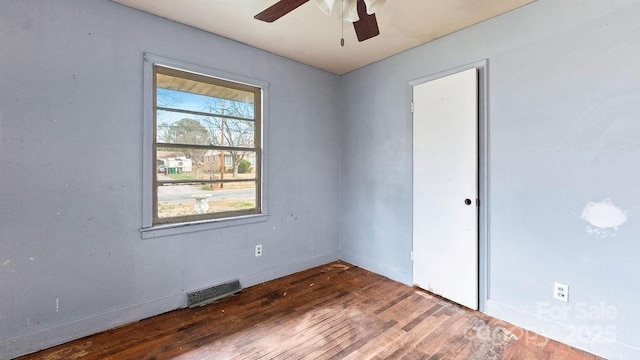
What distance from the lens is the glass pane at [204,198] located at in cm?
254

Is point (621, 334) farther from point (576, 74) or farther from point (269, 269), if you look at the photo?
point (269, 269)

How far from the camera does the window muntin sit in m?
2.51

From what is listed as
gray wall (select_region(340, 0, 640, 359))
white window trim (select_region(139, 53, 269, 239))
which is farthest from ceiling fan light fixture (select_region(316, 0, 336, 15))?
gray wall (select_region(340, 0, 640, 359))

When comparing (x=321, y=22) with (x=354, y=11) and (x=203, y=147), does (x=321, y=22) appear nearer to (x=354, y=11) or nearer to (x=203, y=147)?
(x=354, y=11)

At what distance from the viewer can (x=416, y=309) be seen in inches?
98.9

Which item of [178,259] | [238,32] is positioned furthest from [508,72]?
[178,259]

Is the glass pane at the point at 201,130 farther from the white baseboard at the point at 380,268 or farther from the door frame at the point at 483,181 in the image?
the door frame at the point at 483,181

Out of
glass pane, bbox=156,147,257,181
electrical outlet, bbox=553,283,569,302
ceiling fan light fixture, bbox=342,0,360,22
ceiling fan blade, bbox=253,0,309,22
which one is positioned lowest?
electrical outlet, bbox=553,283,569,302

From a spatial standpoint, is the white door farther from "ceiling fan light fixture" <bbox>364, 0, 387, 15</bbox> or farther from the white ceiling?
"ceiling fan light fixture" <bbox>364, 0, 387, 15</bbox>

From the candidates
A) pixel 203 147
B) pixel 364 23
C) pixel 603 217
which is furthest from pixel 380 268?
pixel 364 23

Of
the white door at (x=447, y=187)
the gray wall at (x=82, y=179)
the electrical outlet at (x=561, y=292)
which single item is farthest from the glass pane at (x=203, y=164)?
the electrical outlet at (x=561, y=292)

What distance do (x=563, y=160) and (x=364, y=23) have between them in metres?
1.74

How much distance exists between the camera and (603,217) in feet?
6.26

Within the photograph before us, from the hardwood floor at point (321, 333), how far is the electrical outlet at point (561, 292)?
32 centimetres
